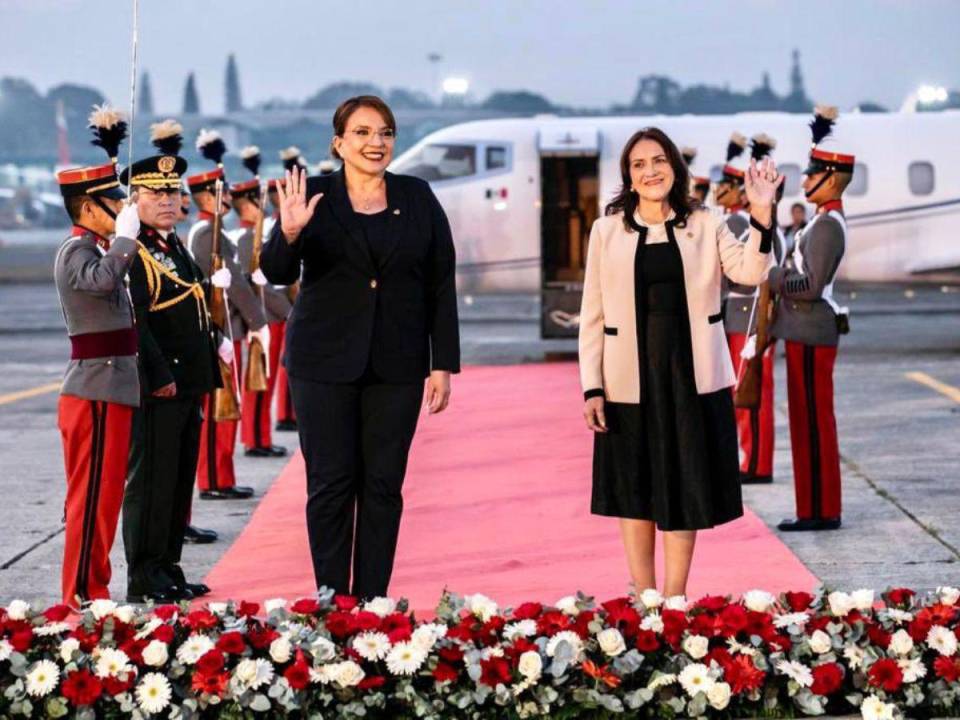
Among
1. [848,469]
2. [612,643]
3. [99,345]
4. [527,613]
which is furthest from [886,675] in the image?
[848,469]

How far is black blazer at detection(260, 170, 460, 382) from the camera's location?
6.70m

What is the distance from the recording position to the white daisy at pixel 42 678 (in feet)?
18.5

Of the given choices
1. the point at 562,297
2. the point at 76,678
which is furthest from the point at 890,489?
the point at 562,297

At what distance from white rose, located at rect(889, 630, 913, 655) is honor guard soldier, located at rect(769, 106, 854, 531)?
4.07 meters

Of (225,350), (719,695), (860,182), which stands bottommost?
(719,695)

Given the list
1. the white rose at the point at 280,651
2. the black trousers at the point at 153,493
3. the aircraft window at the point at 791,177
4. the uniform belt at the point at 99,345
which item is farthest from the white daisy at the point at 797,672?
the aircraft window at the point at 791,177

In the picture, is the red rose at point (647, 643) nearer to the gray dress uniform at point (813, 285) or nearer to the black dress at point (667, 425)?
the black dress at point (667, 425)

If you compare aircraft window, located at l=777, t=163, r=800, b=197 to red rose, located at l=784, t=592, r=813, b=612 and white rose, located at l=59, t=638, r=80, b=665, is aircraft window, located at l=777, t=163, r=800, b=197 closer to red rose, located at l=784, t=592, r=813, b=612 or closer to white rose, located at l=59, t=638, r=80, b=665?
red rose, located at l=784, t=592, r=813, b=612

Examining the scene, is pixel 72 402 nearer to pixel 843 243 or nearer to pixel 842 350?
pixel 843 243

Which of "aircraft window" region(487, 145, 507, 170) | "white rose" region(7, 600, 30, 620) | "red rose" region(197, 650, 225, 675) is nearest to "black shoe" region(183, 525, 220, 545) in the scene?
"white rose" region(7, 600, 30, 620)

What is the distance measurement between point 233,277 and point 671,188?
5.16 m

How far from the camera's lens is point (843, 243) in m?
9.75

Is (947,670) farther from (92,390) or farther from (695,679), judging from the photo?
(92,390)

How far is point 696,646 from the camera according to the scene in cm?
579
